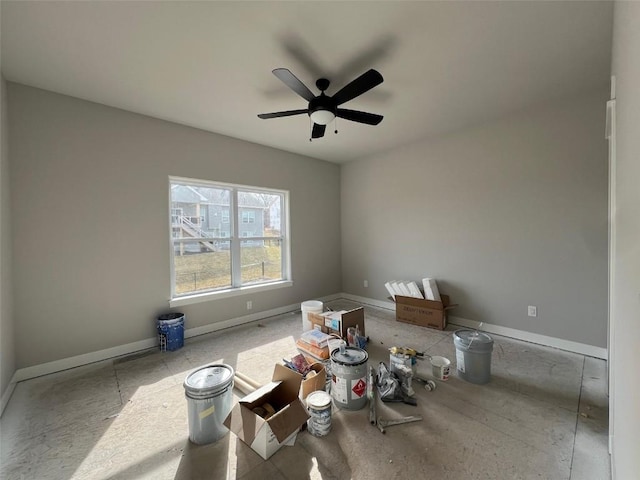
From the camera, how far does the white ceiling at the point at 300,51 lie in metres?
1.73

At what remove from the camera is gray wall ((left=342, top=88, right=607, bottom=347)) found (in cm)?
279

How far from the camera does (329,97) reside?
2289 millimetres

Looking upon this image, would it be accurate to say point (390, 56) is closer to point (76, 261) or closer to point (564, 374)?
point (564, 374)

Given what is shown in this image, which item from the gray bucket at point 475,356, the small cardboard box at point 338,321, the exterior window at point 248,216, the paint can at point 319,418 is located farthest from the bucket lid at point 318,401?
the exterior window at point 248,216

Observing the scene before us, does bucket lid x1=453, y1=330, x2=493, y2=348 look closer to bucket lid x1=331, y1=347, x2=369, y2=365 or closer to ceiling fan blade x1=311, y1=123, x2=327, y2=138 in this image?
bucket lid x1=331, y1=347, x2=369, y2=365

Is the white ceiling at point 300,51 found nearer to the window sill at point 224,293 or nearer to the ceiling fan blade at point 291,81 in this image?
the ceiling fan blade at point 291,81

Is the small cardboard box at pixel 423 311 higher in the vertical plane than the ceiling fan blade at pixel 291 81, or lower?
lower

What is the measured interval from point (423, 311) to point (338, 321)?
1.42 metres

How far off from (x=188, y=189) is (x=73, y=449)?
9.05 feet

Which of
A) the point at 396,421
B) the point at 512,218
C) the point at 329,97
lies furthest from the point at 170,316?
the point at 512,218

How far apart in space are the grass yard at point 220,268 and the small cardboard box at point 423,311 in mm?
2070

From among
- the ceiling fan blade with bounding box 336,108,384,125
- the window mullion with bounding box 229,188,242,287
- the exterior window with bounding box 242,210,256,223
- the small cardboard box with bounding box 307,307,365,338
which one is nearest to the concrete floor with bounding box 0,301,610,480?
the small cardboard box with bounding box 307,307,365,338

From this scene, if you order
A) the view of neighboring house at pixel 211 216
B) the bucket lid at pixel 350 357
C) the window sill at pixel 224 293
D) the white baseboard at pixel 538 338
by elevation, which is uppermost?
the view of neighboring house at pixel 211 216

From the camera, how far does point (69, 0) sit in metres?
1.62
